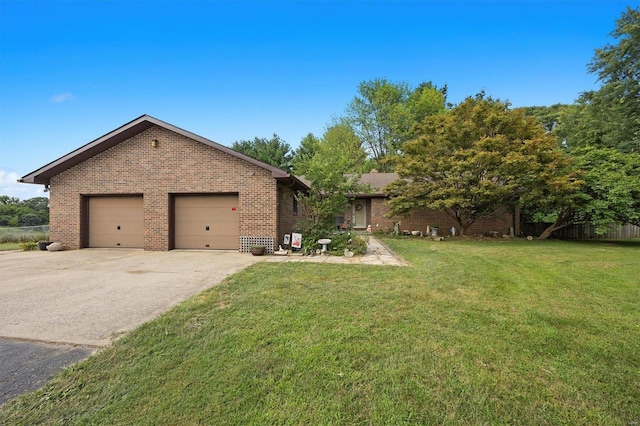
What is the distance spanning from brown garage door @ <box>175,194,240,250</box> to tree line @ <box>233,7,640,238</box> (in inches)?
107

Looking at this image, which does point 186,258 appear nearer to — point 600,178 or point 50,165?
point 50,165

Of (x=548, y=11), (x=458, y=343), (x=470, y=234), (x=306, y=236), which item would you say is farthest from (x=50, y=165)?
(x=548, y=11)

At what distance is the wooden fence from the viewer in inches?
561

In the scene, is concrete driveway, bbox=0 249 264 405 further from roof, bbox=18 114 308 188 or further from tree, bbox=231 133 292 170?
tree, bbox=231 133 292 170

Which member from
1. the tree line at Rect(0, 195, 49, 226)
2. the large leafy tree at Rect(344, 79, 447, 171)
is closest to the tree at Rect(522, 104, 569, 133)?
the large leafy tree at Rect(344, 79, 447, 171)

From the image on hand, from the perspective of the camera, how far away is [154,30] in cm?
1148

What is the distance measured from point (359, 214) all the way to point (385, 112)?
16.2m

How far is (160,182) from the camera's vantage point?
9805 millimetres

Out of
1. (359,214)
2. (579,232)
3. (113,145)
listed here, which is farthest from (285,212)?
(579,232)

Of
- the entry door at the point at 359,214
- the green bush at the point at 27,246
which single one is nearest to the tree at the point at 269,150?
the entry door at the point at 359,214

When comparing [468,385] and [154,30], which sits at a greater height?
[154,30]

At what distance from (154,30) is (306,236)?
1084 centimetres

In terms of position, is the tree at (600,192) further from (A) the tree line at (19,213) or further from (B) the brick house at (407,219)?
(A) the tree line at (19,213)

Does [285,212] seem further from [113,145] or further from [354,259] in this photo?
[113,145]
